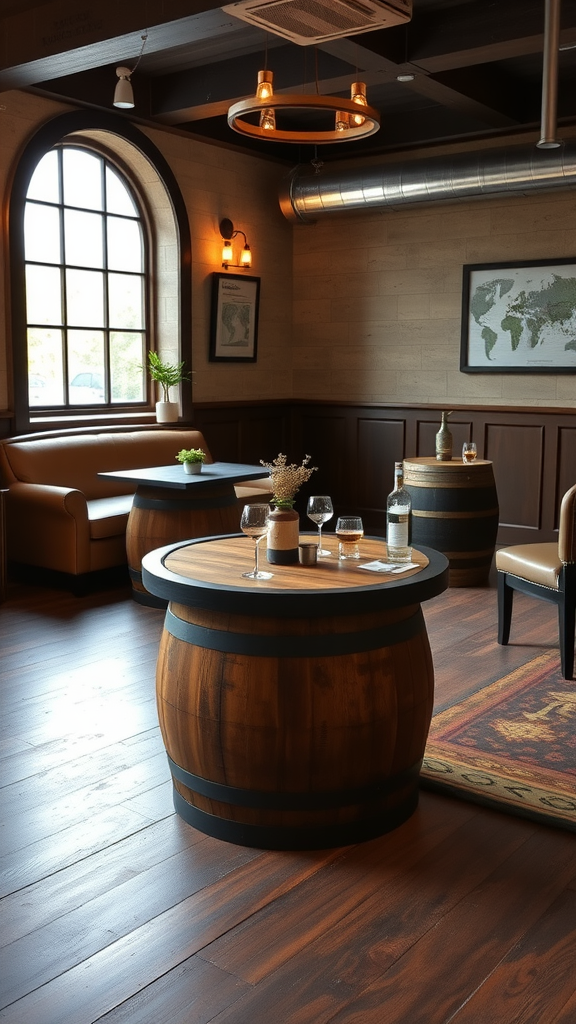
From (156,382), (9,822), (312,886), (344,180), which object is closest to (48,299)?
(156,382)

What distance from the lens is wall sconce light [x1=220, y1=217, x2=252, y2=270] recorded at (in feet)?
26.5

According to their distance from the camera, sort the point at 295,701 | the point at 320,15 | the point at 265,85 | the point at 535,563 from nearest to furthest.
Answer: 1. the point at 295,701
2. the point at 265,85
3. the point at 320,15
4. the point at 535,563

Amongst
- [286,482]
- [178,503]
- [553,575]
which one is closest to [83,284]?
[178,503]

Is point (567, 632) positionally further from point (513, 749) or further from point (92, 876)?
point (92, 876)

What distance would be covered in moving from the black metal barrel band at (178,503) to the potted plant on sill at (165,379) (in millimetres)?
1891

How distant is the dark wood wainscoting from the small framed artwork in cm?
48

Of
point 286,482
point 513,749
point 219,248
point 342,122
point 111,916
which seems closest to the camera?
point 111,916

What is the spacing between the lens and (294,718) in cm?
262

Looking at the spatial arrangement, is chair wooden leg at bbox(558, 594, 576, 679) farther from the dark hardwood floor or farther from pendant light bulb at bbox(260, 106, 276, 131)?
pendant light bulb at bbox(260, 106, 276, 131)

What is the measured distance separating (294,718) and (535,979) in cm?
87

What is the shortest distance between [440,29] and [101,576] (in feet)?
13.2

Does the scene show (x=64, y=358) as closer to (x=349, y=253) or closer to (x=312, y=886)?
(x=349, y=253)

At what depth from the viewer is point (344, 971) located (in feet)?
7.23

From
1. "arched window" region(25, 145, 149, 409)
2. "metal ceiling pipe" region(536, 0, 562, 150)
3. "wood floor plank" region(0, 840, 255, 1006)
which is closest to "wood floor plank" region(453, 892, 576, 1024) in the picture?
"wood floor plank" region(0, 840, 255, 1006)
